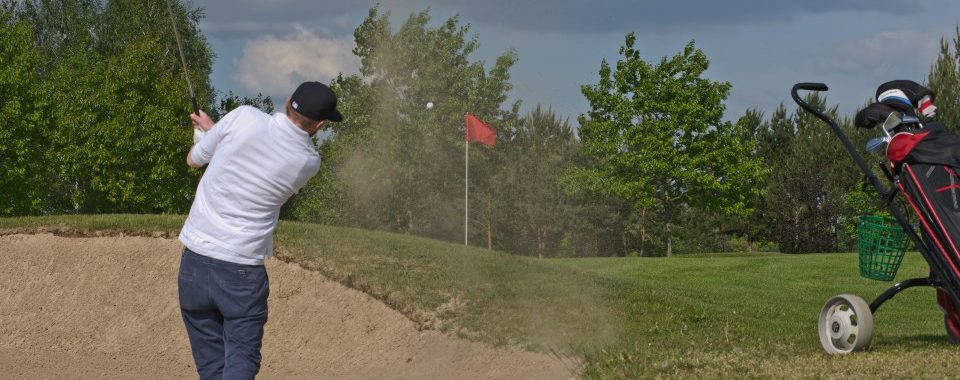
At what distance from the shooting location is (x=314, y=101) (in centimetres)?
592

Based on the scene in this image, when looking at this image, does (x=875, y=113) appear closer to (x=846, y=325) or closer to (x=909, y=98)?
(x=909, y=98)

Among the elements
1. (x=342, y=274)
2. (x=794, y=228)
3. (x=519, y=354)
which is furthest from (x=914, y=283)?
(x=794, y=228)

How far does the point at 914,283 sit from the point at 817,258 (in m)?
18.4

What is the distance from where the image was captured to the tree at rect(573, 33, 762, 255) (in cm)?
4450

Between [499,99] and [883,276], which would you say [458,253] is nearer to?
[883,276]

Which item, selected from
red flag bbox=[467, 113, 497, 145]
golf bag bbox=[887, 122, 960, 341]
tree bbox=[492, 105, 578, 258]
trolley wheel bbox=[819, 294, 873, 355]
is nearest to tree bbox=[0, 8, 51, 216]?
red flag bbox=[467, 113, 497, 145]

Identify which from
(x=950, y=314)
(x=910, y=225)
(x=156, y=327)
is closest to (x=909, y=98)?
(x=910, y=225)

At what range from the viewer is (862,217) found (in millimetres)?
9938

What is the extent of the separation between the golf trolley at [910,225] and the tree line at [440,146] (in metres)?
21.5

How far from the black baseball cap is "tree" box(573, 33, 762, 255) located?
38746 millimetres

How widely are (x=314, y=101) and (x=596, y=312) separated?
712 centimetres

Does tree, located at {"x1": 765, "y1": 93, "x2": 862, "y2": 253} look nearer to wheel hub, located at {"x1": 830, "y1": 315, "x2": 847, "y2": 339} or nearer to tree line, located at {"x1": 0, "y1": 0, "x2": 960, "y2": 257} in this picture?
tree line, located at {"x1": 0, "y1": 0, "x2": 960, "y2": 257}

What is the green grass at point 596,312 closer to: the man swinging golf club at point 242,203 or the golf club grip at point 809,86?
the golf club grip at point 809,86

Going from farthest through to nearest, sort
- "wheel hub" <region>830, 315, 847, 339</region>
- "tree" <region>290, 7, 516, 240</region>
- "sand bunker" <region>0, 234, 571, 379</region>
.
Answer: "tree" <region>290, 7, 516, 240</region> → "sand bunker" <region>0, 234, 571, 379</region> → "wheel hub" <region>830, 315, 847, 339</region>
